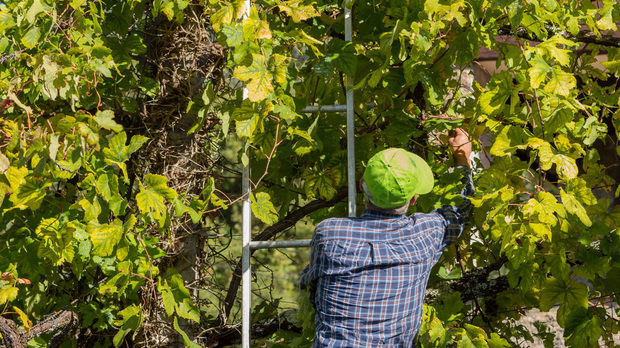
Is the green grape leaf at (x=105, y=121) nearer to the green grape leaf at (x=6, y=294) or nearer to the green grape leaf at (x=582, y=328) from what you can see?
the green grape leaf at (x=6, y=294)

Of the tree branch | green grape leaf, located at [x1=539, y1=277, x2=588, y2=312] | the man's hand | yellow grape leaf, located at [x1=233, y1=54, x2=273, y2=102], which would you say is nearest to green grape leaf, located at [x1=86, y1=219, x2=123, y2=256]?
the tree branch

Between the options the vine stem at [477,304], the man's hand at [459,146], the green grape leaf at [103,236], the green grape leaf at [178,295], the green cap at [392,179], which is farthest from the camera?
the vine stem at [477,304]

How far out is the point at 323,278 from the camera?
6.53ft

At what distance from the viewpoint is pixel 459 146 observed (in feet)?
8.19

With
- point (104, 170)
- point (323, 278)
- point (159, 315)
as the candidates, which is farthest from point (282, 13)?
point (159, 315)

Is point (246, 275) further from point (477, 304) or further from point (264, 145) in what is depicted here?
point (477, 304)

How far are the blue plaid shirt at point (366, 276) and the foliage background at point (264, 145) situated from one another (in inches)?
7.2

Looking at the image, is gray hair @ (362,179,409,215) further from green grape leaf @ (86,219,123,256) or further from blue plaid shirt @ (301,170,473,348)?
green grape leaf @ (86,219,123,256)

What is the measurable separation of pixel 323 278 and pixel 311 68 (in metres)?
0.93

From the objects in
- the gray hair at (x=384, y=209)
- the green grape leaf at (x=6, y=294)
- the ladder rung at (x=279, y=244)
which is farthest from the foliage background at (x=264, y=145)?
the gray hair at (x=384, y=209)

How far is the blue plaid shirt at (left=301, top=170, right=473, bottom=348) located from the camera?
1.95 meters

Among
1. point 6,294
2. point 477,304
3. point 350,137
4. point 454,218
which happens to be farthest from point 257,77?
point 477,304

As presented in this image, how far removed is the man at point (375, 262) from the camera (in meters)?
1.95

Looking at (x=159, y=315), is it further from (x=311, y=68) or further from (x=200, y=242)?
(x=311, y=68)
